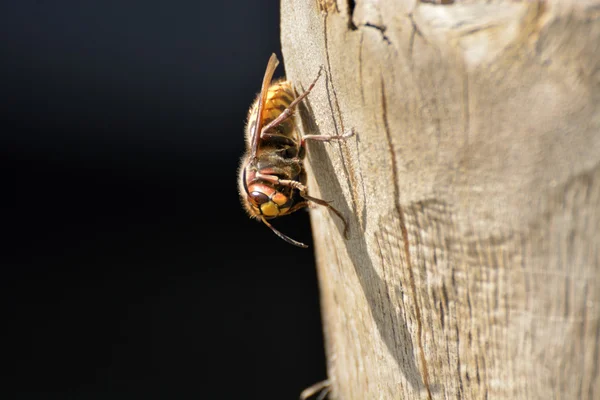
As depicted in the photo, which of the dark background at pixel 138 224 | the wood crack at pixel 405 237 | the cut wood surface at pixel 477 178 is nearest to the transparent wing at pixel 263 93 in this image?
the cut wood surface at pixel 477 178

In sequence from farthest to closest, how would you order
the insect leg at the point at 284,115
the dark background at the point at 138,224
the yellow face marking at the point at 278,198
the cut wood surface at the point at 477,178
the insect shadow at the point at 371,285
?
the dark background at the point at 138,224 < the yellow face marking at the point at 278,198 < the insect leg at the point at 284,115 < the insect shadow at the point at 371,285 < the cut wood surface at the point at 477,178

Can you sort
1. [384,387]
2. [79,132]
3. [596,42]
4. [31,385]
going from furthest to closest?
[79,132]
[31,385]
[384,387]
[596,42]

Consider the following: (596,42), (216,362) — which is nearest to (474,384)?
(596,42)

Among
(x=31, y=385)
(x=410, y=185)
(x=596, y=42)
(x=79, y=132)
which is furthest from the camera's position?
(x=79, y=132)

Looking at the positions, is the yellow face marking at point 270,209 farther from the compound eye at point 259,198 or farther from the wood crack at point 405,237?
the wood crack at point 405,237

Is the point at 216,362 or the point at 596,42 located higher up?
the point at 596,42

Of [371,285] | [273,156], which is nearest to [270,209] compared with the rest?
[273,156]

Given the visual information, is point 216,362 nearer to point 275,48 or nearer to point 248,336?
point 248,336

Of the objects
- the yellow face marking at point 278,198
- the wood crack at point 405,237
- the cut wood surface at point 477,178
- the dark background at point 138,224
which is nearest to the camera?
the cut wood surface at point 477,178
